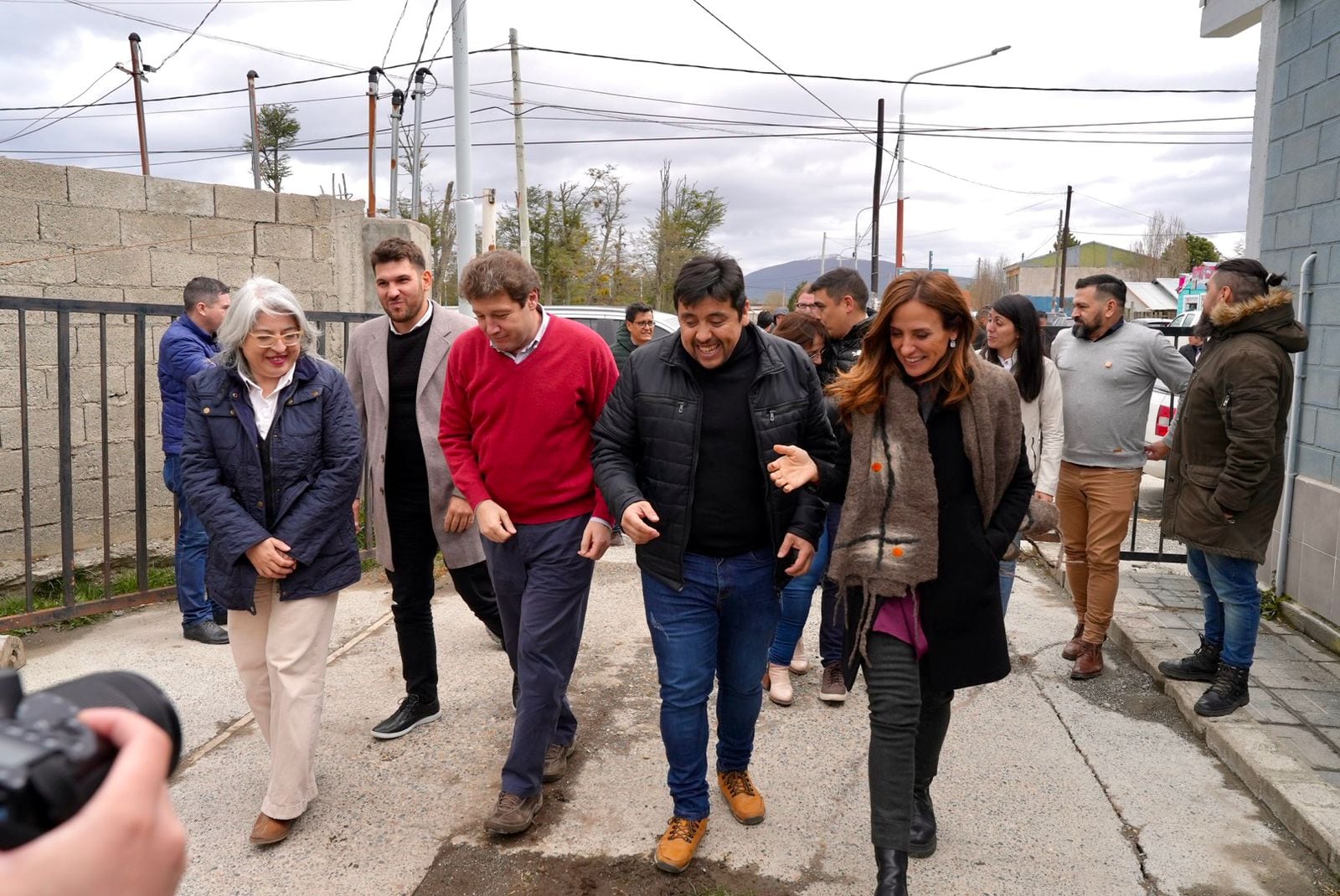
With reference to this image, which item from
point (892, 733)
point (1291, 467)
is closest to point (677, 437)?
point (892, 733)

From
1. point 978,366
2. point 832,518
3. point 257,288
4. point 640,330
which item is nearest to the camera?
point 978,366

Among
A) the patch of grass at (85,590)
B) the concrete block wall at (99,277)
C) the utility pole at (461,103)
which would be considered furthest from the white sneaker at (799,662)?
the utility pole at (461,103)

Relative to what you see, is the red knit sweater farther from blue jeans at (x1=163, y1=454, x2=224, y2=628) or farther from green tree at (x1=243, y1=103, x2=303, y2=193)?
green tree at (x1=243, y1=103, x2=303, y2=193)

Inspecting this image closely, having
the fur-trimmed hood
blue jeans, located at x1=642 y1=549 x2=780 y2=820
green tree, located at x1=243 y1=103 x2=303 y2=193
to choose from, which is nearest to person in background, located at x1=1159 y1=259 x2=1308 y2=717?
the fur-trimmed hood

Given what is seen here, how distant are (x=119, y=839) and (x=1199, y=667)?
491 centimetres

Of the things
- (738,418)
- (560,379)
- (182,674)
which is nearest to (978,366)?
(738,418)

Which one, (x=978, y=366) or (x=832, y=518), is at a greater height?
(x=978, y=366)

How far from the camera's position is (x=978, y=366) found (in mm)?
3033

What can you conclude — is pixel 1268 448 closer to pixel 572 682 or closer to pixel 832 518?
pixel 832 518

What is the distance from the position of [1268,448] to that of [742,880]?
2.88m

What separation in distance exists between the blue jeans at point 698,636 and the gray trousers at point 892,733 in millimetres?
431

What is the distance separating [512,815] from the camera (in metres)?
3.30

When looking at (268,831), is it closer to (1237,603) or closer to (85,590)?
(85,590)

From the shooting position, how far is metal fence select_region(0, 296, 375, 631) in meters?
5.09
